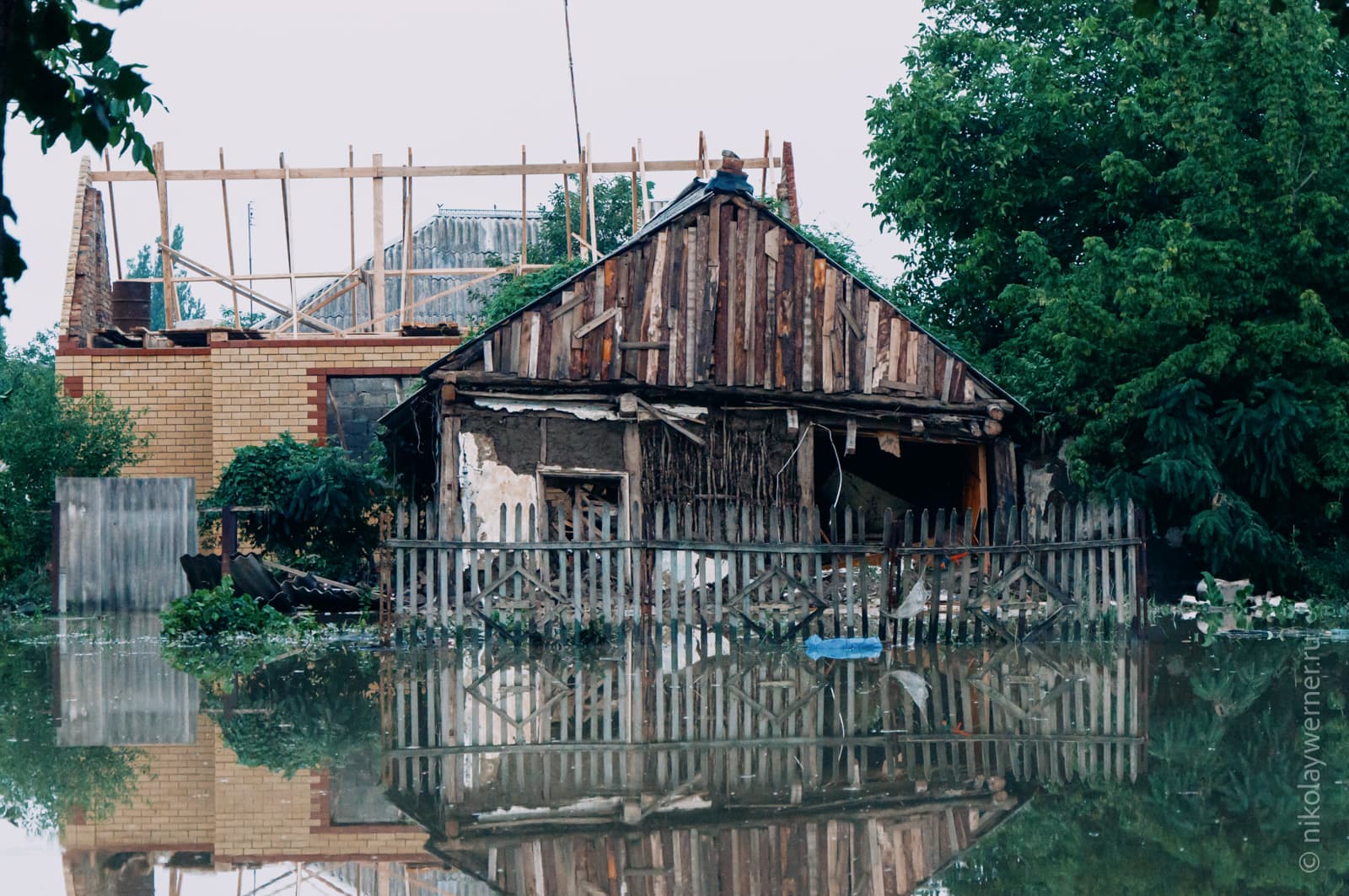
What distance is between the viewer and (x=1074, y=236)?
79.9 ft

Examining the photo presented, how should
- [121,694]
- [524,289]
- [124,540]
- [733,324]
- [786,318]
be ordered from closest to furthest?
[121,694]
[733,324]
[786,318]
[124,540]
[524,289]

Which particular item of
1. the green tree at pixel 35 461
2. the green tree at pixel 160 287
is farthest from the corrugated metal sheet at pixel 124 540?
the green tree at pixel 160 287

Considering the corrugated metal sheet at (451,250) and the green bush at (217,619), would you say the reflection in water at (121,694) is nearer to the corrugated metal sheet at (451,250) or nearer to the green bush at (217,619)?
the green bush at (217,619)

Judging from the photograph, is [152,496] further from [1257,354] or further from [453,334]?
[1257,354]

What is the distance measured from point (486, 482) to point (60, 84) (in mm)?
12593

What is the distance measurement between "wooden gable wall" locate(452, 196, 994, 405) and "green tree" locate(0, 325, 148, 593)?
1036 centimetres

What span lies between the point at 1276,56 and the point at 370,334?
15582mm

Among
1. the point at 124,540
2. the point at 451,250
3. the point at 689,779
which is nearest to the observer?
the point at 689,779

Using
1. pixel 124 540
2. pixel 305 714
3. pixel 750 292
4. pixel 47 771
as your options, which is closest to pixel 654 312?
pixel 750 292

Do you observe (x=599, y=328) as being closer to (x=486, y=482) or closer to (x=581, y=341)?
(x=581, y=341)

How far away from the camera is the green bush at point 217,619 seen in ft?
52.4

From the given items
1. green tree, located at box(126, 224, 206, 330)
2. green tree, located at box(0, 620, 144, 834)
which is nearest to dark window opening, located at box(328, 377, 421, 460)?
green tree, located at box(0, 620, 144, 834)

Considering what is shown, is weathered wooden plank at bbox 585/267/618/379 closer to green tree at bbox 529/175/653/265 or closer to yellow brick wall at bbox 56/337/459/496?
yellow brick wall at bbox 56/337/459/496

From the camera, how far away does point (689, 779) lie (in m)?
7.55
